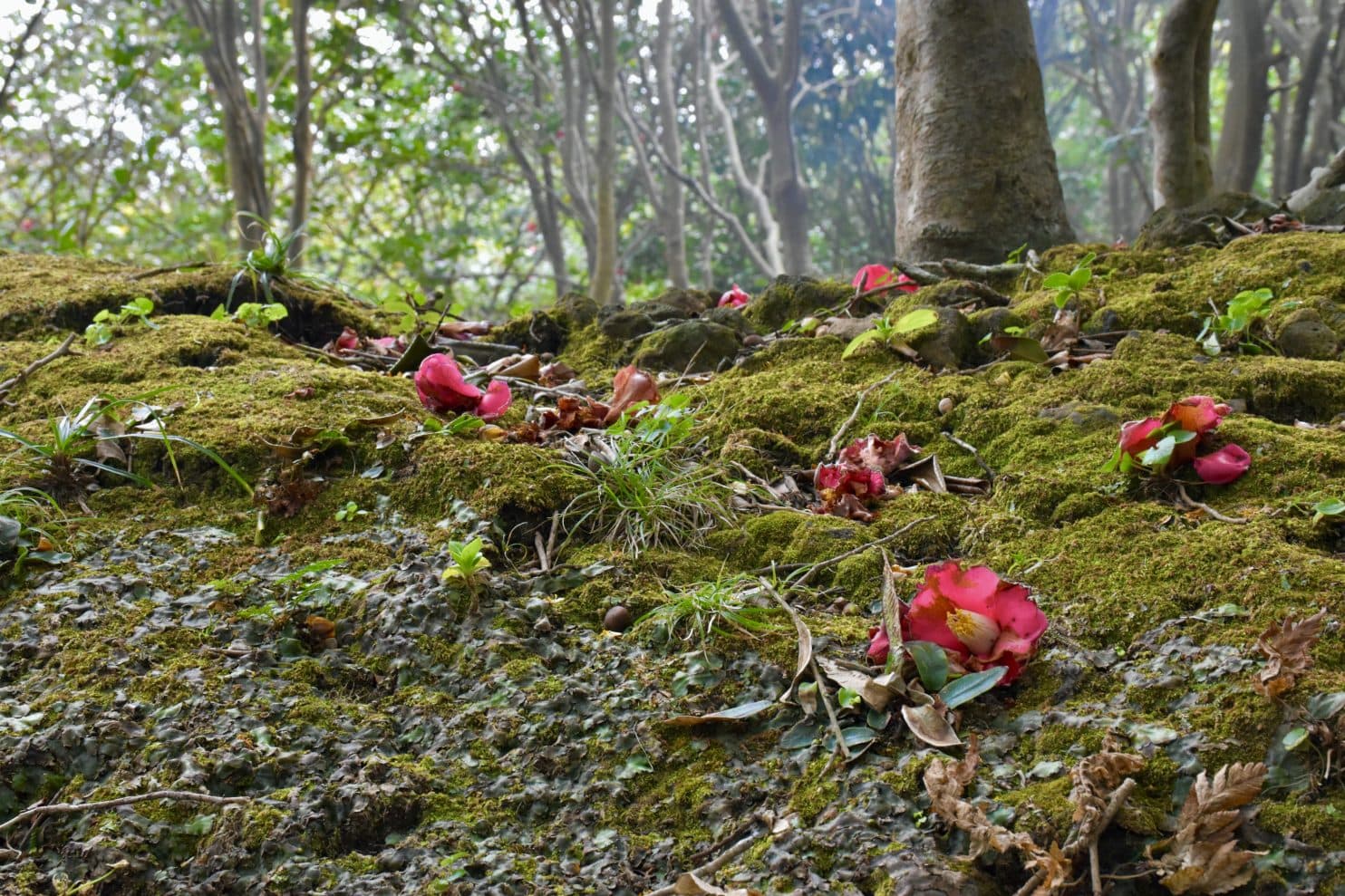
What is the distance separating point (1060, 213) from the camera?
12.6 ft

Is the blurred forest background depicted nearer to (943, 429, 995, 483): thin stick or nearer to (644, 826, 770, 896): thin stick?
(943, 429, 995, 483): thin stick

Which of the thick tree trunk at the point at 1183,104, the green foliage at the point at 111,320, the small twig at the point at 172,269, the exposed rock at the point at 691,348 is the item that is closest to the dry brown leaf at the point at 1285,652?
the exposed rock at the point at 691,348

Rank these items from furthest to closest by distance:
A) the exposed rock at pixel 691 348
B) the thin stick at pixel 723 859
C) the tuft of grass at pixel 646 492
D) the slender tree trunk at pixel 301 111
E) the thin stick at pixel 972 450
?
the slender tree trunk at pixel 301 111 < the exposed rock at pixel 691 348 < the thin stick at pixel 972 450 < the tuft of grass at pixel 646 492 < the thin stick at pixel 723 859

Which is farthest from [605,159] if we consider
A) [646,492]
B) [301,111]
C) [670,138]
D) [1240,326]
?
[646,492]

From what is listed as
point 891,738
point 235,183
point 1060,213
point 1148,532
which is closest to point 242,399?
point 891,738

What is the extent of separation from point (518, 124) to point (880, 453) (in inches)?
348

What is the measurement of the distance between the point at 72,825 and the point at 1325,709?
1510mm

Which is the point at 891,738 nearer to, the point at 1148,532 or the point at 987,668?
the point at 987,668

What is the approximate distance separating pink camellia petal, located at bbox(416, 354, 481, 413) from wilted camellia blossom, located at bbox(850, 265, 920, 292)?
Answer: 4.80 feet

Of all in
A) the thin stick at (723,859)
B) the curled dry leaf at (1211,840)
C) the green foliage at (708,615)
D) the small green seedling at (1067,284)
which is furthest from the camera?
the small green seedling at (1067,284)

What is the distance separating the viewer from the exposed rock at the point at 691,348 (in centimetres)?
305

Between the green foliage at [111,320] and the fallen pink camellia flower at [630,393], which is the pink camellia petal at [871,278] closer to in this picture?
the fallen pink camellia flower at [630,393]

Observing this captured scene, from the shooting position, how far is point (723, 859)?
120 centimetres

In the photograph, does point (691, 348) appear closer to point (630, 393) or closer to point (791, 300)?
point (791, 300)
